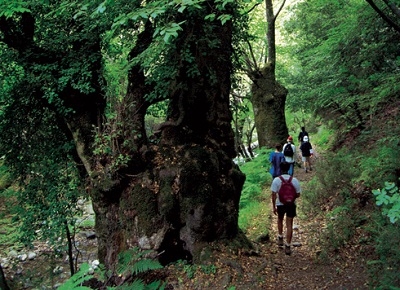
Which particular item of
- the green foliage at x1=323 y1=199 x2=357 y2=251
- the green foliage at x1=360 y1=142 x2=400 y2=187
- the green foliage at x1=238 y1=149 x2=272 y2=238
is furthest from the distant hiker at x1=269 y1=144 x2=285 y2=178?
the green foliage at x1=360 y1=142 x2=400 y2=187

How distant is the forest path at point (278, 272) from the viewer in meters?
5.15

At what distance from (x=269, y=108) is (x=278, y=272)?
1025 cm

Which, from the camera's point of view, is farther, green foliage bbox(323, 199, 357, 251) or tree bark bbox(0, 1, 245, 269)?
green foliage bbox(323, 199, 357, 251)

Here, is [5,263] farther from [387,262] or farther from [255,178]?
[387,262]

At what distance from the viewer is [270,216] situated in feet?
33.4

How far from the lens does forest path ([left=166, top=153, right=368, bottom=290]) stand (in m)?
5.15

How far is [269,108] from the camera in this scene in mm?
15102

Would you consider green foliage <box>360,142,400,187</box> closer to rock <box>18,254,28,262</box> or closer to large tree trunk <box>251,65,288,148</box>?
large tree trunk <box>251,65,288,148</box>

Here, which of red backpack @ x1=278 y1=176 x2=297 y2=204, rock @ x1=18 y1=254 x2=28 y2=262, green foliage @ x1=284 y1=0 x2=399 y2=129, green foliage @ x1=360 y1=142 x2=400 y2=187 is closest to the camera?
green foliage @ x1=360 y1=142 x2=400 y2=187

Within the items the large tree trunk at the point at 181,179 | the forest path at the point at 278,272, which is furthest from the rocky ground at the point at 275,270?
the large tree trunk at the point at 181,179

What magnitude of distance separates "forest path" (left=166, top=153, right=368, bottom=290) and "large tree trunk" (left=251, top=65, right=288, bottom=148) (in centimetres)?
873

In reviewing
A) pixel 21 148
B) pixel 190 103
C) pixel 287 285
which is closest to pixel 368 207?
pixel 287 285

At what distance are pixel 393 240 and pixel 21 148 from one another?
7900mm

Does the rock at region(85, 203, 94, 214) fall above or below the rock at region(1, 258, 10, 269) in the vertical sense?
above
